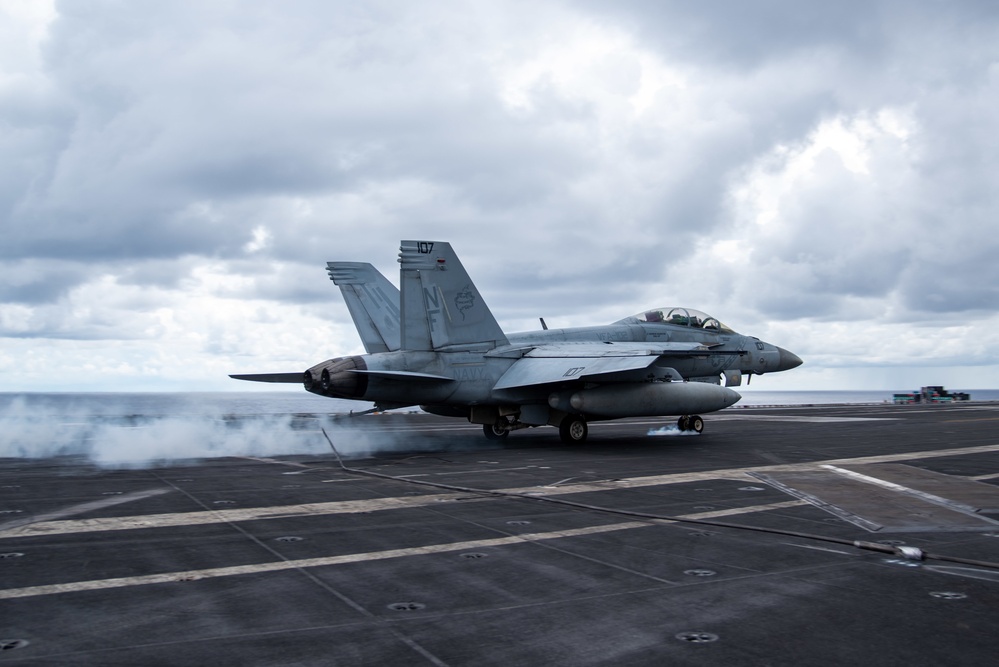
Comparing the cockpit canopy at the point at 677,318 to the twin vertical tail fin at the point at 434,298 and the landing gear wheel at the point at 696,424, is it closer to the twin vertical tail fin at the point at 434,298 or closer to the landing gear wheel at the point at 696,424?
the landing gear wheel at the point at 696,424

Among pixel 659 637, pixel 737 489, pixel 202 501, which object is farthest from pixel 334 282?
pixel 659 637

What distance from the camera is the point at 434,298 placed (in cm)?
2203

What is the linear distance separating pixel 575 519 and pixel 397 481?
208 inches

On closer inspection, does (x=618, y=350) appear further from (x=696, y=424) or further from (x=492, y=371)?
(x=696, y=424)

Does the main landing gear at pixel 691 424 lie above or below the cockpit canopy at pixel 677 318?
below

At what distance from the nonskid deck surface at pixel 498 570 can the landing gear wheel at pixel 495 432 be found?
9472 mm

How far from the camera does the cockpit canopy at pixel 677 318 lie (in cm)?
2684

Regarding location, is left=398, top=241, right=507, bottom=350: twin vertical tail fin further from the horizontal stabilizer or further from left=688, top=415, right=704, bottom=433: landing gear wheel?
left=688, top=415, right=704, bottom=433: landing gear wheel

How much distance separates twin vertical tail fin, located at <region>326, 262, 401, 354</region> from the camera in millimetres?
28328

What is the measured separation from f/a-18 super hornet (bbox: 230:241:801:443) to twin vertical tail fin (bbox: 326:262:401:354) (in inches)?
203

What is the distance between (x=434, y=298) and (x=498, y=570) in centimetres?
1507

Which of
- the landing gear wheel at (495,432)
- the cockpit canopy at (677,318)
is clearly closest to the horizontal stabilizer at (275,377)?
the landing gear wheel at (495,432)

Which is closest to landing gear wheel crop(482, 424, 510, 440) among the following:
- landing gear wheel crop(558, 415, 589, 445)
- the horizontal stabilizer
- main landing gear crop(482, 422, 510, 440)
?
main landing gear crop(482, 422, 510, 440)

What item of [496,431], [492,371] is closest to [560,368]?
[492,371]
